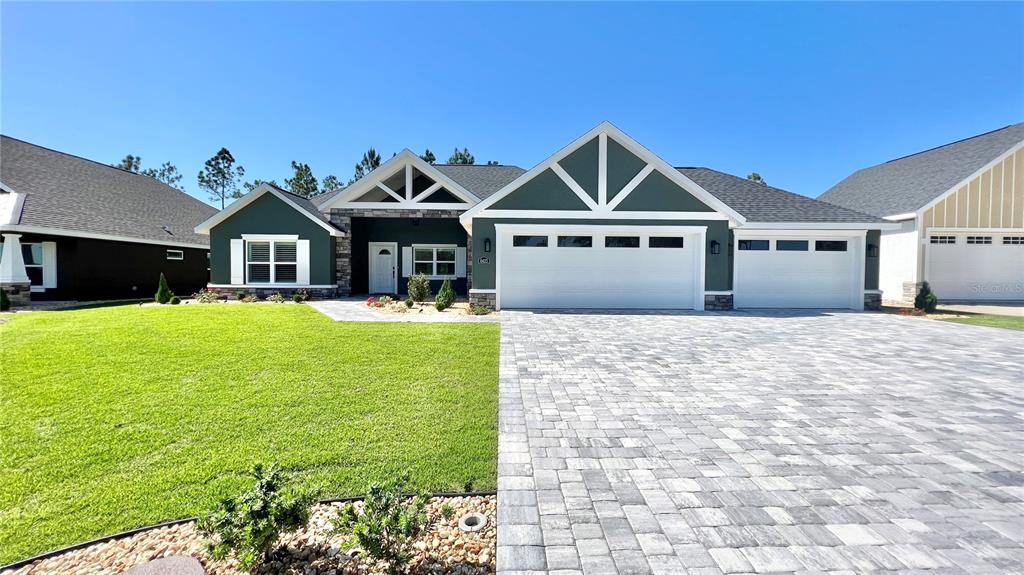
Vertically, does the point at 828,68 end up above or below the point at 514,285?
above

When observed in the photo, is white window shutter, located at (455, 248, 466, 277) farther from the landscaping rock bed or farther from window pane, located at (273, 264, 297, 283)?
the landscaping rock bed

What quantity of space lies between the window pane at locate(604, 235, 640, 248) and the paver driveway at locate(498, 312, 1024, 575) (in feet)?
22.1

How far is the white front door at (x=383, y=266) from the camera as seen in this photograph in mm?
18500

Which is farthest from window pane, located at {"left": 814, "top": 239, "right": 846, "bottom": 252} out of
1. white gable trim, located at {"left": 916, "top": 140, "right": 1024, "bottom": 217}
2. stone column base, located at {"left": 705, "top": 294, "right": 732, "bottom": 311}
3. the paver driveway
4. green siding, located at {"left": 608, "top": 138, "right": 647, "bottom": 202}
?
the paver driveway

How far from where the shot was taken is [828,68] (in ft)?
49.2

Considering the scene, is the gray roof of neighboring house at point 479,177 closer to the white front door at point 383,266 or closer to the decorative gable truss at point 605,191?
the white front door at point 383,266

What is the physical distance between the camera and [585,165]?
519 inches

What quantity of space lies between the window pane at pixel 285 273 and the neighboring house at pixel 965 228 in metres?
24.0

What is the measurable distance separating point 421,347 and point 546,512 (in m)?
5.20

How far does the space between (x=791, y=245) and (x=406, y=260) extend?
1512 centimetres

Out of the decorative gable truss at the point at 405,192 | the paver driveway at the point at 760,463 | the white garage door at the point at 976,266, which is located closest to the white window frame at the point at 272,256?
the decorative gable truss at the point at 405,192

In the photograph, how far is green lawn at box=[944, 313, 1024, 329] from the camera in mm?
10812

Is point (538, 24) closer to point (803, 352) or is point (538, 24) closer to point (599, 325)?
point (599, 325)

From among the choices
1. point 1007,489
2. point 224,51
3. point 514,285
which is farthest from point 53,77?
point 1007,489
